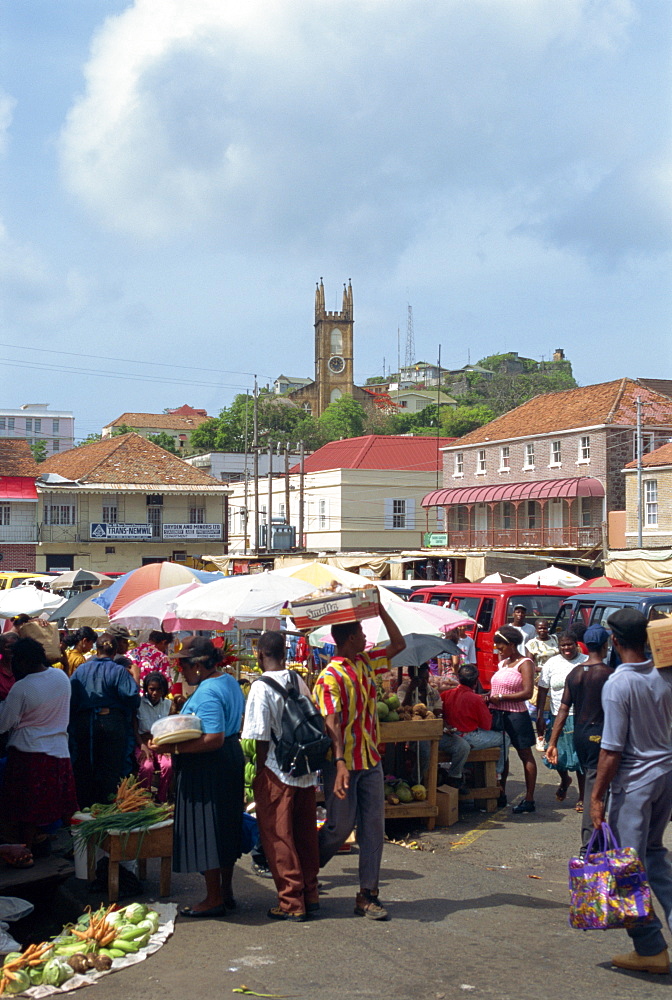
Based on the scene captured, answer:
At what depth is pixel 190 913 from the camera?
21.4 feet

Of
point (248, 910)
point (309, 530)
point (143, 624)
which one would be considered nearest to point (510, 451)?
point (309, 530)

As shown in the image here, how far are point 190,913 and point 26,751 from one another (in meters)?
1.56

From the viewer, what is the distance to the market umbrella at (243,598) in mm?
11031

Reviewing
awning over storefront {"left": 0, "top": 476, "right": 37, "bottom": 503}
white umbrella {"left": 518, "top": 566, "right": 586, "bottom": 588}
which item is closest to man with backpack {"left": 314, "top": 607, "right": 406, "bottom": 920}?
white umbrella {"left": 518, "top": 566, "right": 586, "bottom": 588}

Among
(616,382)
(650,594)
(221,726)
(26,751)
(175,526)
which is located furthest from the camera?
(175,526)

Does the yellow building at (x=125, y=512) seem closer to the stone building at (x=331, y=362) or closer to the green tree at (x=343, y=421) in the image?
the green tree at (x=343, y=421)

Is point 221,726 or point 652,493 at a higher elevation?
point 652,493

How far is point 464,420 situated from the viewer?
103 m

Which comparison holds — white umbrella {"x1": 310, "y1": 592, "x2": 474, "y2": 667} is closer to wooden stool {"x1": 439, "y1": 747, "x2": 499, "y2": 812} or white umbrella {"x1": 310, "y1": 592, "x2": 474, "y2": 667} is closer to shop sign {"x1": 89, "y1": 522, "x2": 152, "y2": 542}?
wooden stool {"x1": 439, "y1": 747, "x2": 499, "y2": 812}

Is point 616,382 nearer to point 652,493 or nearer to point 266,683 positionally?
point 652,493

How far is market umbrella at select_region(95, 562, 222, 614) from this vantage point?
16812 mm

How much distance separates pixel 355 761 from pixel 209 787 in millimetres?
940

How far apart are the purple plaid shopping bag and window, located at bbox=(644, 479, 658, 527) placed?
38407 mm

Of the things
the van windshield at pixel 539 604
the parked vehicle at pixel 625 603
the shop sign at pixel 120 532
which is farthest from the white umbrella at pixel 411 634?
the shop sign at pixel 120 532
